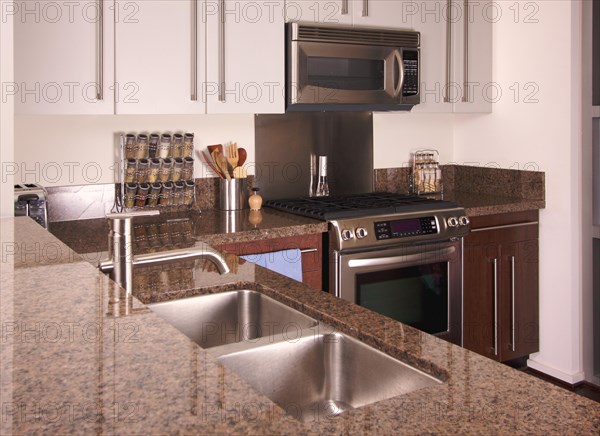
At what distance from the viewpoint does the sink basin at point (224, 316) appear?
71.1 inches

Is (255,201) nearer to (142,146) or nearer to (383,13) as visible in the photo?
(142,146)

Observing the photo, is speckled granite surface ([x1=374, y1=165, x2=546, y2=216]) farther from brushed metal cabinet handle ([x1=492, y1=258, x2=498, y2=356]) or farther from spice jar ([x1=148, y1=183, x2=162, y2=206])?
Answer: spice jar ([x1=148, y1=183, x2=162, y2=206])

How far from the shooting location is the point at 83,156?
3166 millimetres

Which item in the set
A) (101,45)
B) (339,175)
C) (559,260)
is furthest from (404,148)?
(101,45)

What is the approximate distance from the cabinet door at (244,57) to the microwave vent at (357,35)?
106mm

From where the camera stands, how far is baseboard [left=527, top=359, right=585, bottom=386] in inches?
141

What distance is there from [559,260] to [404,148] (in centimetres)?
106

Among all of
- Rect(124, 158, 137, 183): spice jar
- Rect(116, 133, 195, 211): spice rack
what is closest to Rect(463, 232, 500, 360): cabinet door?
Rect(116, 133, 195, 211): spice rack

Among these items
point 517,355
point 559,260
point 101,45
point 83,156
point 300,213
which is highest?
point 101,45

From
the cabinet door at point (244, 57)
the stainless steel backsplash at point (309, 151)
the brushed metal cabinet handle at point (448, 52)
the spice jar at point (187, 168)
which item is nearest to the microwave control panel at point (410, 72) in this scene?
the brushed metal cabinet handle at point (448, 52)

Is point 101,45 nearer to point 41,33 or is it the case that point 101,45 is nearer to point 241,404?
point 41,33

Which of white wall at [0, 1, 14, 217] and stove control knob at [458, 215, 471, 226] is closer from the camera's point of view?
white wall at [0, 1, 14, 217]

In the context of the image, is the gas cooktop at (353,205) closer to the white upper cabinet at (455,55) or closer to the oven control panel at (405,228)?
the oven control panel at (405,228)

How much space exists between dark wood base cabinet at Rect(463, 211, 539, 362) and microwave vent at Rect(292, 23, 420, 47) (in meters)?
0.96
